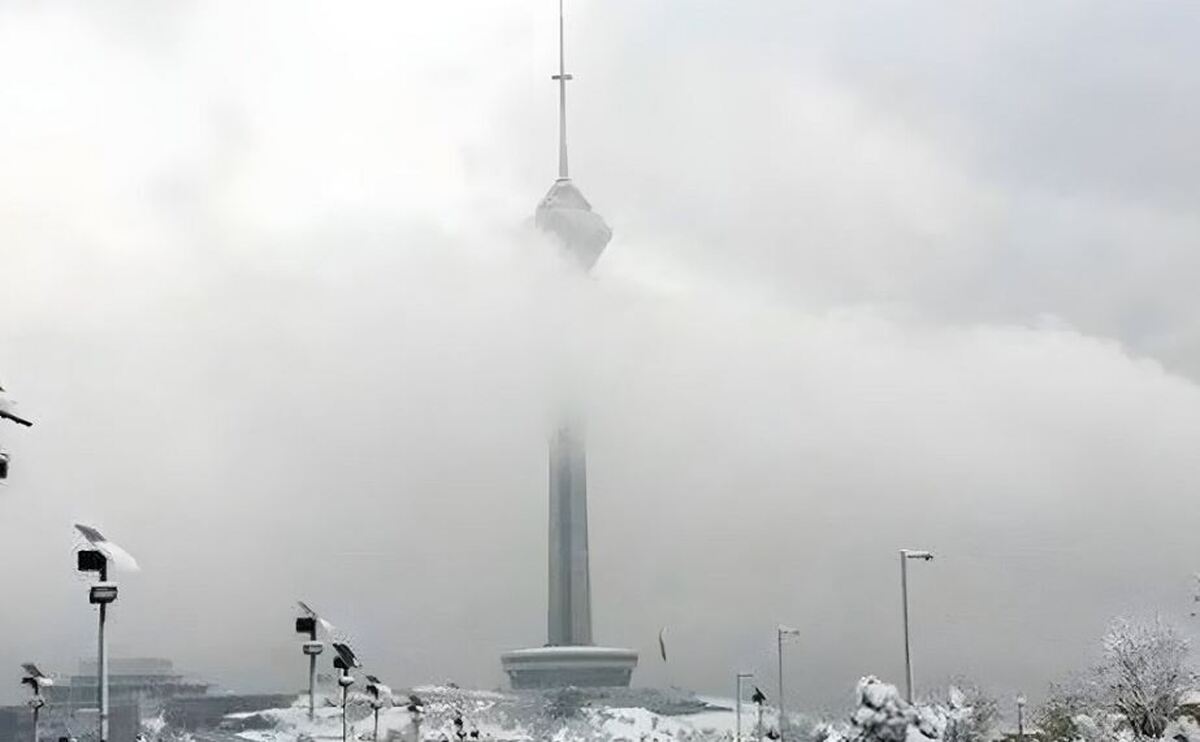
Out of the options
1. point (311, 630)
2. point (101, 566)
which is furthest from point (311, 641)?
point (101, 566)

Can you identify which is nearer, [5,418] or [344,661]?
[5,418]

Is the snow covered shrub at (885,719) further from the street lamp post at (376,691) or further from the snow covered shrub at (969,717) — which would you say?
the street lamp post at (376,691)

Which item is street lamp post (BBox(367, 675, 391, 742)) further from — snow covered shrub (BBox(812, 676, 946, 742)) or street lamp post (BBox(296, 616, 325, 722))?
snow covered shrub (BBox(812, 676, 946, 742))

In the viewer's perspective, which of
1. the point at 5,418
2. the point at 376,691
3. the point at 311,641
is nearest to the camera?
the point at 5,418

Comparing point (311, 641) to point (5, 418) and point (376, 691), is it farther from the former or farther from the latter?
point (5, 418)

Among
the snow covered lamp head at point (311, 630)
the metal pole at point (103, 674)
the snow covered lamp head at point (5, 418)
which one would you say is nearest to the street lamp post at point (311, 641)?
the snow covered lamp head at point (311, 630)

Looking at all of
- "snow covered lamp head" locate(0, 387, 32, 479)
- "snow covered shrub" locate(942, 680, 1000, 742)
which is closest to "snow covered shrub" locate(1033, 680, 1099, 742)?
"snow covered shrub" locate(942, 680, 1000, 742)

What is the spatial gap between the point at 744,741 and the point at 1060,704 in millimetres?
65081

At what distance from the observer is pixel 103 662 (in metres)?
51.2

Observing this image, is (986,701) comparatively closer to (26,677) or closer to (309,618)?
(309,618)

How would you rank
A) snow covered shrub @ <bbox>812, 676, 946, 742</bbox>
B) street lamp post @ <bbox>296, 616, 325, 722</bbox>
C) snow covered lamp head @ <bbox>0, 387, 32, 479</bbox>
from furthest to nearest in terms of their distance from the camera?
street lamp post @ <bbox>296, 616, 325, 722</bbox> < snow covered shrub @ <bbox>812, 676, 946, 742</bbox> < snow covered lamp head @ <bbox>0, 387, 32, 479</bbox>

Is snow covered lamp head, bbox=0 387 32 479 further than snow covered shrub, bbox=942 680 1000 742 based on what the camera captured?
No

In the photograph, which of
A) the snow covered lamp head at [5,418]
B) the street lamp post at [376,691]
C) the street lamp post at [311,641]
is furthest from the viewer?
the street lamp post at [376,691]

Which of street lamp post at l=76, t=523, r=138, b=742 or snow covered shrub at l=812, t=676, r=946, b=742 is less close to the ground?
street lamp post at l=76, t=523, r=138, b=742
